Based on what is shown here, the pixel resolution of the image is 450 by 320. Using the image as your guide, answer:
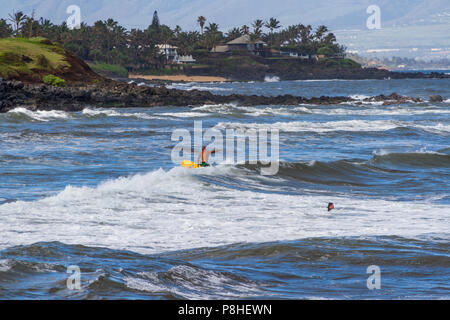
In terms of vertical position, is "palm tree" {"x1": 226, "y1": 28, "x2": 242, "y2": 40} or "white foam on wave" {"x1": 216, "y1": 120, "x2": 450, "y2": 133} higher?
"palm tree" {"x1": 226, "y1": 28, "x2": 242, "y2": 40}

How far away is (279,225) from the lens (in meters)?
13.0

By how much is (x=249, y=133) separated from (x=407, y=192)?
56.4 ft

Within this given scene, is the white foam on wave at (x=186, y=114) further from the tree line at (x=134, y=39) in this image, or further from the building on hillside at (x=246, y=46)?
the building on hillside at (x=246, y=46)

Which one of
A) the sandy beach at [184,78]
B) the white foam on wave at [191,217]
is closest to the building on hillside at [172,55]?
the sandy beach at [184,78]

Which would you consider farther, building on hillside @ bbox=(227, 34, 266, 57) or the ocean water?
building on hillside @ bbox=(227, 34, 266, 57)

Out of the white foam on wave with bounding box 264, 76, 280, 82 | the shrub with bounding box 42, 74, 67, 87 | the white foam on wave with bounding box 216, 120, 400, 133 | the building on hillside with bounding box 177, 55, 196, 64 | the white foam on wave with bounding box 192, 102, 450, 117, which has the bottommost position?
the white foam on wave with bounding box 216, 120, 400, 133

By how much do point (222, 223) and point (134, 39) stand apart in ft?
454

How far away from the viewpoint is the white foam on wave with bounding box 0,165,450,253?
11.8 meters

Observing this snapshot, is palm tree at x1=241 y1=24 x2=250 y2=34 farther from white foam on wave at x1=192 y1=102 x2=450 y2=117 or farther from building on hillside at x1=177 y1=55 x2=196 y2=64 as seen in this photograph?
white foam on wave at x1=192 y1=102 x2=450 y2=117

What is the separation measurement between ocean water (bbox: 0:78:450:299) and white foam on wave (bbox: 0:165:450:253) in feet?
0.11

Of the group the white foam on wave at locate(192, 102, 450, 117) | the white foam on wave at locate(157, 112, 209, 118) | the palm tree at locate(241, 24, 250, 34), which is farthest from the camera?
the palm tree at locate(241, 24, 250, 34)

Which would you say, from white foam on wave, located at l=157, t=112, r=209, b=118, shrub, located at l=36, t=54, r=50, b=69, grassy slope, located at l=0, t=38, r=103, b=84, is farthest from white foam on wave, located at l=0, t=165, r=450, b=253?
shrub, located at l=36, t=54, r=50, b=69
